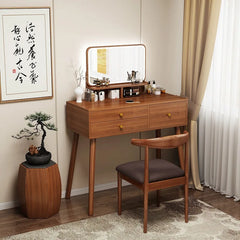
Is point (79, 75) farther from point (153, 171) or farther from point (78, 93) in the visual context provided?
point (153, 171)

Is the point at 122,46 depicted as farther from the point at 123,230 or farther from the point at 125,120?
the point at 123,230

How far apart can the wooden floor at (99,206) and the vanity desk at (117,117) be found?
5.9 inches

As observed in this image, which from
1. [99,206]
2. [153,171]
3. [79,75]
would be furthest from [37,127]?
[153,171]

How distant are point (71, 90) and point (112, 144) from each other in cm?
67

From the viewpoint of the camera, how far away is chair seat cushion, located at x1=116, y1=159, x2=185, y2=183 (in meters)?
3.53

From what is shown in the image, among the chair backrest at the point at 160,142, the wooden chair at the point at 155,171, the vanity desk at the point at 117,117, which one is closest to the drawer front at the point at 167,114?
the vanity desk at the point at 117,117

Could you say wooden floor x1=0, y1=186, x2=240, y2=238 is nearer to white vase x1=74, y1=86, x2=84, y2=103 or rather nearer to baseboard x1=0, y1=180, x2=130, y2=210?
baseboard x1=0, y1=180, x2=130, y2=210

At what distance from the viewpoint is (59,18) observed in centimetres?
394

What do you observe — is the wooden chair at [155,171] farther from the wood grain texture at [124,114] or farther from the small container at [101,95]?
the small container at [101,95]

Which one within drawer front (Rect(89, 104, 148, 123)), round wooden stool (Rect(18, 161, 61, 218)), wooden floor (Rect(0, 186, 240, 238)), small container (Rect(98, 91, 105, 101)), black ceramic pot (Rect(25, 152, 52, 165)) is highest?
small container (Rect(98, 91, 105, 101))

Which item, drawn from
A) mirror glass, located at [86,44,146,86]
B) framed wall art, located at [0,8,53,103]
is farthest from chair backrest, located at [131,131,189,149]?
framed wall art, located at [0,8,53,103]

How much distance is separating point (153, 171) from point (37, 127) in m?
1.11

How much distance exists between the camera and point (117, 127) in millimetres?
3826

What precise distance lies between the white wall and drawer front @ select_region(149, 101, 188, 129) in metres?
0.51
